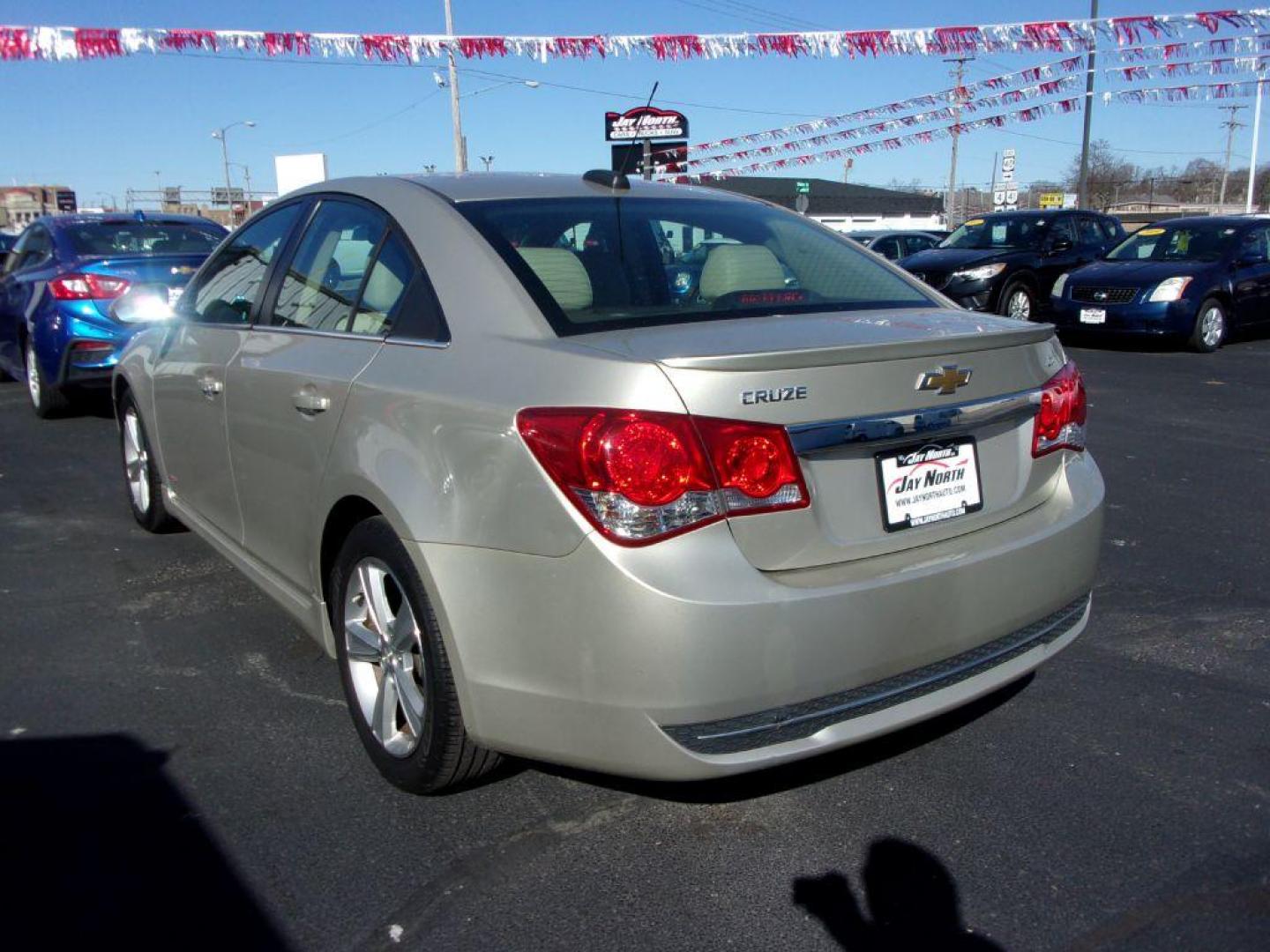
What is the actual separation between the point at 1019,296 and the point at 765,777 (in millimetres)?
12791

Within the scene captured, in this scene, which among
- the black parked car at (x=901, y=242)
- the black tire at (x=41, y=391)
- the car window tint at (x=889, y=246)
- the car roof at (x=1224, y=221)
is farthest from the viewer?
the car window tint at (x=889, y=246)

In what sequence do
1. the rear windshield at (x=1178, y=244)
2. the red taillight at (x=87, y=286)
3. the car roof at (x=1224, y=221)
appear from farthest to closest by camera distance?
1. the car roof at (x=1224, y=221)
2. the rear windshield at (x=1178, y=244)
3. the red taillight at (x=87, y=286)

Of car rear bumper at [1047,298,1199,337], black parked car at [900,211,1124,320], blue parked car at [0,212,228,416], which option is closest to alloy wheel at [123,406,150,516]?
blue parked car at [0,212,228,416]

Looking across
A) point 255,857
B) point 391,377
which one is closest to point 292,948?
point 255,857

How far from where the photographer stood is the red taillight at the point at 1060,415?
2842 mm

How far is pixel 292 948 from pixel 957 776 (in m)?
1.75

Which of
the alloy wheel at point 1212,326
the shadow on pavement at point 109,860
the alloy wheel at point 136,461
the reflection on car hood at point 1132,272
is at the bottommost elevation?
the shadow on pavement at point 109,860

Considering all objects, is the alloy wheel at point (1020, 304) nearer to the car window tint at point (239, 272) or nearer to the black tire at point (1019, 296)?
the black tire at point (1019, 296)

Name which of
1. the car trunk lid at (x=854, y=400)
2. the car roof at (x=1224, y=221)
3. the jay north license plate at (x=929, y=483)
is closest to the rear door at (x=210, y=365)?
the car trunk lid at (x=854, y=400)

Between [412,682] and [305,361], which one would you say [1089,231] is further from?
[412,682]

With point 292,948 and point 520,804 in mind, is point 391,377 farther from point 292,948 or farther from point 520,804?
point 292,948

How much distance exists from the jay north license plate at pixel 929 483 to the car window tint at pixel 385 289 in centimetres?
138

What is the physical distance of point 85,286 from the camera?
25.1 ft

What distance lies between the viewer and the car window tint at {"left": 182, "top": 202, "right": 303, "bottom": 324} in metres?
3.79
